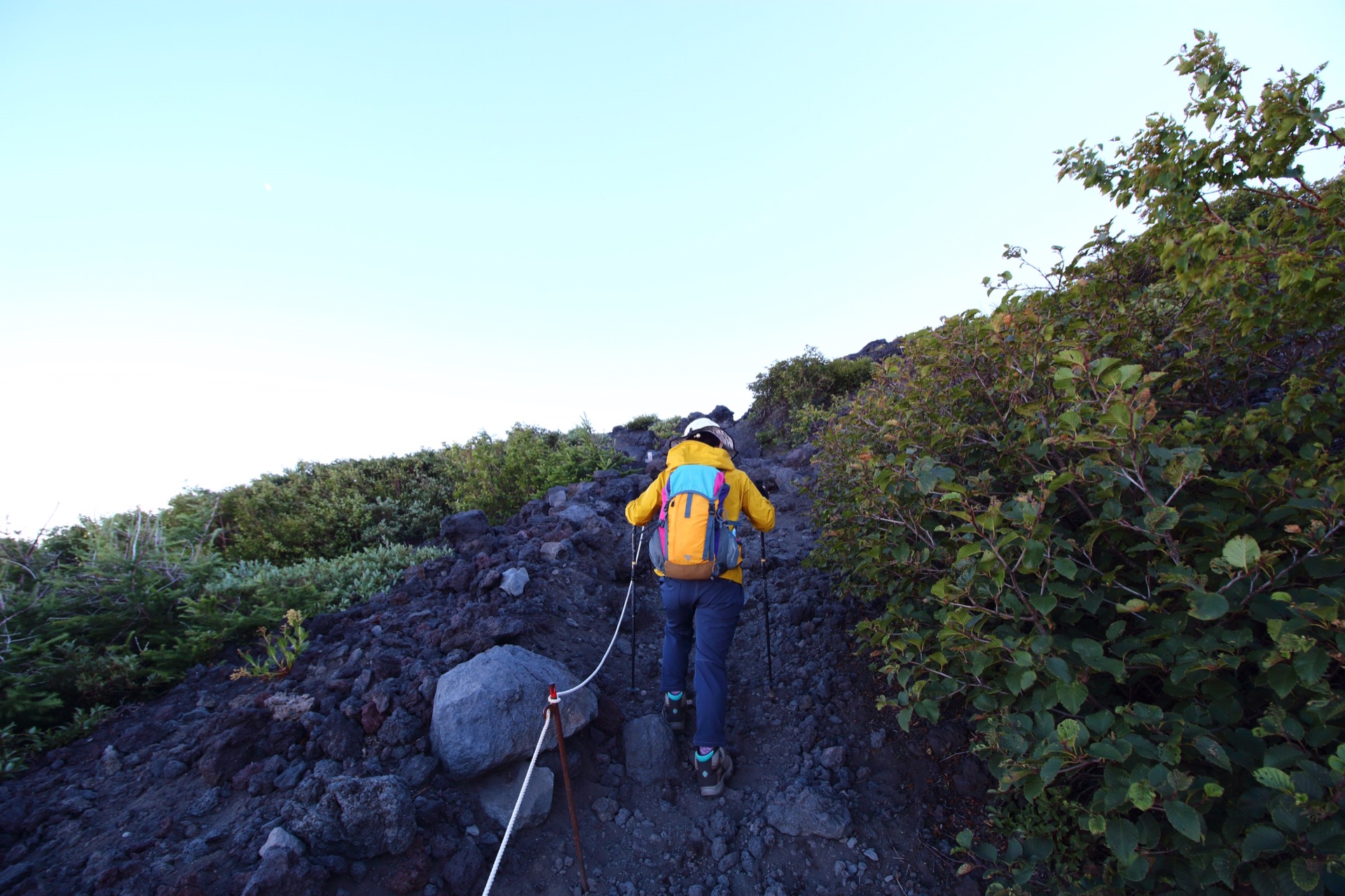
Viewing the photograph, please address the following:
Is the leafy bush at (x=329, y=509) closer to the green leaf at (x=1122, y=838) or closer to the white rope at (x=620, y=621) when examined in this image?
the white rope at (x=620, y=621)

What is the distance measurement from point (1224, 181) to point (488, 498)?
1035 cm

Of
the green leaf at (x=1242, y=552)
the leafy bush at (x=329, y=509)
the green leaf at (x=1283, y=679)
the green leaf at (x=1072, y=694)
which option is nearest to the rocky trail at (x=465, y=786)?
the green leaf at (x=1072, y=694)

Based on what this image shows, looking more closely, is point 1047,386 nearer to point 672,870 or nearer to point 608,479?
point 672,870

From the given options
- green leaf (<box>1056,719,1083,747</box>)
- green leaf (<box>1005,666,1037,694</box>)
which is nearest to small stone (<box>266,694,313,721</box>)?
green leaf (<box>1005,666,1037,694</box>)

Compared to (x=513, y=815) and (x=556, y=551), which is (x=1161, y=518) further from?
(x=556, y=551)

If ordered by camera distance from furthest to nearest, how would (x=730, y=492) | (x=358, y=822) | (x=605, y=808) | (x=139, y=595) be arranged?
(x=139, y=595)
(x=730, y=492)
(x=605, y=808)
(x=358, y=822)

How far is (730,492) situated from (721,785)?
6.96 feet

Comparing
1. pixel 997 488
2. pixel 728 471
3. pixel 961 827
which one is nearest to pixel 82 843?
pixel 728 471

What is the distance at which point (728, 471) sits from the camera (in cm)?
462

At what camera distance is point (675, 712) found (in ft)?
15.4

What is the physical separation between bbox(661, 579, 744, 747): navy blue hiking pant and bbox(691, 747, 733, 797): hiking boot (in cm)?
9

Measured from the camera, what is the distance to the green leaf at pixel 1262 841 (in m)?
1.98

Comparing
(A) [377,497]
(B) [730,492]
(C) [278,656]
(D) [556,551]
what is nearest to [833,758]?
(B) [730,492]

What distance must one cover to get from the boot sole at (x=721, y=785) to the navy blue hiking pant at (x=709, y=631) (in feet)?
0.51
